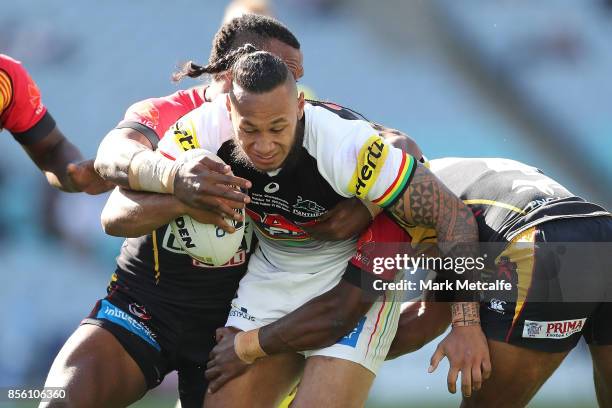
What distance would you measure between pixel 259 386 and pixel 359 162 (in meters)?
1.20

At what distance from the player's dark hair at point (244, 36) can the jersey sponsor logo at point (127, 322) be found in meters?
1.33

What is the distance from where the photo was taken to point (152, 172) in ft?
13.0

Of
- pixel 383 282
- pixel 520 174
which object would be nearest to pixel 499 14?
pixel 520 174

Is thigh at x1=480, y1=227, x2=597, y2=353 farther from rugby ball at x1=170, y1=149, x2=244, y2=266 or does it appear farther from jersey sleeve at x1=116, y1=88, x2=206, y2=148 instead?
jersey sleeve at x1=116, y1=88, x2=206, y2=148

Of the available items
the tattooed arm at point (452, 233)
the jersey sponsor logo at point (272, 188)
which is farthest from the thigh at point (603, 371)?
the jersey sponsor logo at point (272, 188)

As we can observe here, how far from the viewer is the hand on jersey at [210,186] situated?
12.3 feet

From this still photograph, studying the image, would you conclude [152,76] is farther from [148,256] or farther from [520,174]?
[520,174]

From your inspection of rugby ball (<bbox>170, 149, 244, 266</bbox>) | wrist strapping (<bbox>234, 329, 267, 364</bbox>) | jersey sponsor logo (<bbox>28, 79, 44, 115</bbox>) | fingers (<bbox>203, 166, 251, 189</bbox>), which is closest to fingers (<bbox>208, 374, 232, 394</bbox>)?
wrist strapping (<bbox>234, 329, 267, 364</bbox>)

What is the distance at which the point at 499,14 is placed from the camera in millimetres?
7879

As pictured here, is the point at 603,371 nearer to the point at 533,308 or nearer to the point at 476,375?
the point at 533,308

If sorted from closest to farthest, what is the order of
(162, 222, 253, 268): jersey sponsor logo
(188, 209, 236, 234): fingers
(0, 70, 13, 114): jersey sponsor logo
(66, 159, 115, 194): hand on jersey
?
(188, 209, 236, 234): fingers → (162, 222, 253, 268): jersey sponsor logo → (66, 159, 115, 194): hand on jersey → (0, 70, 13, 114): jersey sponsor logo

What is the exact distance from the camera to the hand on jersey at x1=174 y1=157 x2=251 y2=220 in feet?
12.3

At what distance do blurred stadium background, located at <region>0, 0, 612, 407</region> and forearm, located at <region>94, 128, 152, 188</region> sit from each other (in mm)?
3444

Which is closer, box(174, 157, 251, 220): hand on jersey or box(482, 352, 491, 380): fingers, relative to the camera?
box(174, 157, 251, 220): hand on jersey
